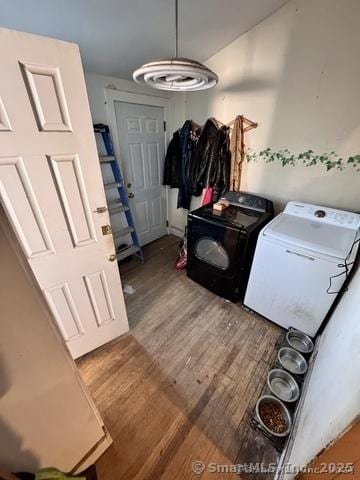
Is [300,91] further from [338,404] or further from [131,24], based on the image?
[338,404]

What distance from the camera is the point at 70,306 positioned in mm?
1377

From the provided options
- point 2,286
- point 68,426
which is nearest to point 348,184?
point 2,286

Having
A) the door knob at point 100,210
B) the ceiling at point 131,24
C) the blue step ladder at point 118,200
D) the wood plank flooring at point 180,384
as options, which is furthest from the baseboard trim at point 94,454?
the ceiling at point 131,24

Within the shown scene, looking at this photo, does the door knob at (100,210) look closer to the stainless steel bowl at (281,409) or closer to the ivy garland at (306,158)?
the stainless steel bowl at (281,409)

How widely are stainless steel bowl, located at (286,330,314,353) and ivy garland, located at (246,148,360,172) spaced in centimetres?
144

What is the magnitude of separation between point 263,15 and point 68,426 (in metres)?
3.10

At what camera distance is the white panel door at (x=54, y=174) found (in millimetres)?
868

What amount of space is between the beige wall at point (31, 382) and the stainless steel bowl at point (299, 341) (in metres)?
1.51

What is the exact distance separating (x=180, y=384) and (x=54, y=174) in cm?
158

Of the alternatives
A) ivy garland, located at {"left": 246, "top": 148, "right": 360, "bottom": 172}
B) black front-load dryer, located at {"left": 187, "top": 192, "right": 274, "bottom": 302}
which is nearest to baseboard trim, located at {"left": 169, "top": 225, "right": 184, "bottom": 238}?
black front-load dryer, located at {"left": 187, "top": 192, "right": 274, "bottom": 302}

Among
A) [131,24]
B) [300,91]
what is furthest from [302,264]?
[131,24]

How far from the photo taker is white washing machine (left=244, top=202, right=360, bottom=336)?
1.41 meters

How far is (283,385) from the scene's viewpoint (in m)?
1.38

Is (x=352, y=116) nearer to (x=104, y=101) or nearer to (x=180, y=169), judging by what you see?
(x=180, y=169)
